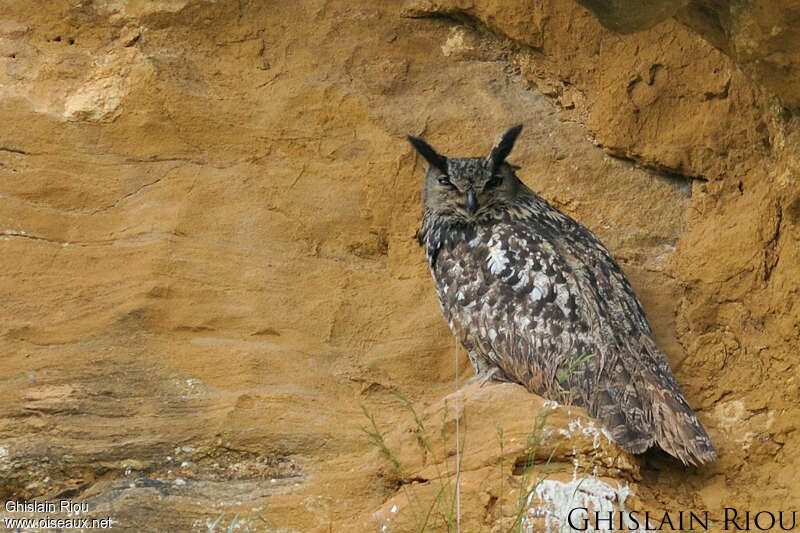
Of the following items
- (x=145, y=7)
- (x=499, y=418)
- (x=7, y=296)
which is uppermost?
(x=145, y=7)

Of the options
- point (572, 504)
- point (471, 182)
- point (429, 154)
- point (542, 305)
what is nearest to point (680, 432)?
point (572, 504)

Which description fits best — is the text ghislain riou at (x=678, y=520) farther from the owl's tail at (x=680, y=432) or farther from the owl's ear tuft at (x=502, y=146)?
the owl's ear tuft at (x=502, y=146)

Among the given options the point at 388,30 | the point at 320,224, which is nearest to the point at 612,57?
the point at 388,30

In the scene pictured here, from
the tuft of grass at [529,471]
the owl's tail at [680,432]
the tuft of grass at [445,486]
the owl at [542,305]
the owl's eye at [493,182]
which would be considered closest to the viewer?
the tuft of grass at [529,471]

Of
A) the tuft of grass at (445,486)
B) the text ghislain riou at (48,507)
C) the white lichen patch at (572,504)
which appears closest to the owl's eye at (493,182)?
the tuft of grass at (445,486)

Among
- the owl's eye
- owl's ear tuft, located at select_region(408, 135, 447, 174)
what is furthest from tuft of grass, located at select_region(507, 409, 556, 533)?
owl's ear tuft, located at select_region(408, 135, 447, 174)

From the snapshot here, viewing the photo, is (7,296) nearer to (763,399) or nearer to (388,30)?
(388,30)
